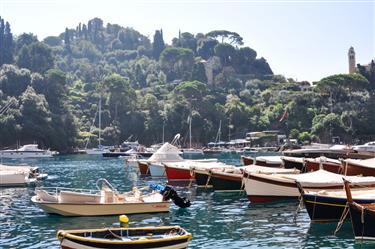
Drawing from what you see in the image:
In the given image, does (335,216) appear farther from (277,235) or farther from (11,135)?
(11,135)

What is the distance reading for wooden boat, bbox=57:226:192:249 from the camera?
19719mm

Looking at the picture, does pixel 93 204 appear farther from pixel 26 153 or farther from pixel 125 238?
pixel 26 153

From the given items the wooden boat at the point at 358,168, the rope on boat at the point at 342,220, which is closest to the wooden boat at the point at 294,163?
the wooden boat at the point at 358,168

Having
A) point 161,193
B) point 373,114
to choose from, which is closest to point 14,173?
point 161,193

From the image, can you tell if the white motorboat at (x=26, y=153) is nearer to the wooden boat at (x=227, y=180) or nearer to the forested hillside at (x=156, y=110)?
the forested hillside at (x=156, y=110)

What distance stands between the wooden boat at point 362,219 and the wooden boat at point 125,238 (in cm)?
786

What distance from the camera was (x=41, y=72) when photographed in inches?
6988

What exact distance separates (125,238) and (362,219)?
10.7 m

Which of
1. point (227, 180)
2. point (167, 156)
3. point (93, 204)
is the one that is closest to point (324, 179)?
point (227, 180)

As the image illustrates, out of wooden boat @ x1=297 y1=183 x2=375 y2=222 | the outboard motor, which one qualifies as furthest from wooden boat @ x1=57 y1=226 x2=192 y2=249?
the outboard motor

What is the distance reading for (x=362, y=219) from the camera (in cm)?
2341

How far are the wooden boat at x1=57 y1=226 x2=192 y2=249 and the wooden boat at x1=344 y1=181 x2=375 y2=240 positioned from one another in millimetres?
7859

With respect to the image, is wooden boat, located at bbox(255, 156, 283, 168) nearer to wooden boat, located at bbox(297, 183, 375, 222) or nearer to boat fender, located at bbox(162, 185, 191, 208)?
boat fender, located at bbox(162, 185, 191, 208)

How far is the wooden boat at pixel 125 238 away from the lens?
776 inches
